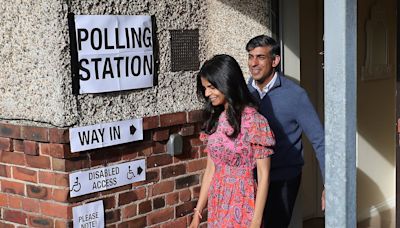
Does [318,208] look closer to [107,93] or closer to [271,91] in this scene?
[271,91]

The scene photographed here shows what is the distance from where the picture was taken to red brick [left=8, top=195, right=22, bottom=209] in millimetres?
3728

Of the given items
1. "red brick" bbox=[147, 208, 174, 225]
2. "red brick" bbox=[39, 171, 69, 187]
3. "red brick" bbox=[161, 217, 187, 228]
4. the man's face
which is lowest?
"red brick" bbox=[161, 217, 187, 228]

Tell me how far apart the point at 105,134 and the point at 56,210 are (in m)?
0.49

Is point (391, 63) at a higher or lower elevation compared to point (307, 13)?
lower

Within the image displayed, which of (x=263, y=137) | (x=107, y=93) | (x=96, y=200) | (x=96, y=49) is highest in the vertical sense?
(x=96, y=49)

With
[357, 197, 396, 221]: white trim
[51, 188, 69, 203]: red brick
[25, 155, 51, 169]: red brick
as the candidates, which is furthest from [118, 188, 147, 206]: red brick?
[357, 197, 396, 221]: white trim

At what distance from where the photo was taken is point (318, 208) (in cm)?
621

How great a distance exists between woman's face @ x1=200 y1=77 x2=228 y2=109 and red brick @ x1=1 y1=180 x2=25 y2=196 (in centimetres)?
122

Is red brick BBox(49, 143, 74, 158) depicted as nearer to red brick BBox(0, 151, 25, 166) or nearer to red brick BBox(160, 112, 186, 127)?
red brick BBox(0, 151, 25, 166)

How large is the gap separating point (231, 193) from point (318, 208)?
10.1 feet

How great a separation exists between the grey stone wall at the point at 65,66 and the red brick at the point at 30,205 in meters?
0.44

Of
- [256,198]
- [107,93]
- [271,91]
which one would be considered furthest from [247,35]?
[256,198]

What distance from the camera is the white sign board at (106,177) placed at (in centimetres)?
351

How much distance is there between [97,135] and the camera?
3578 mm
